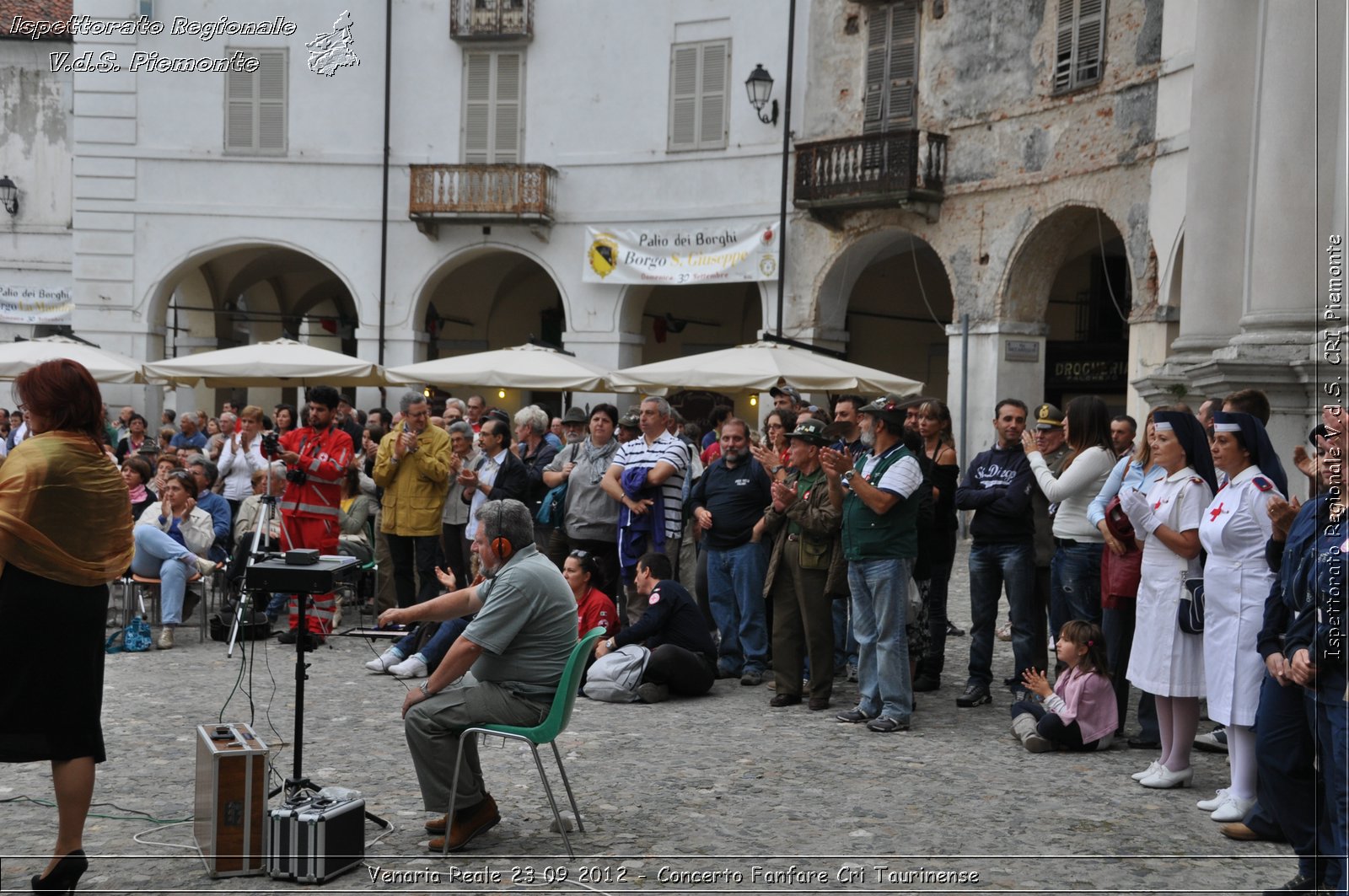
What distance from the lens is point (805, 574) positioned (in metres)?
8.84

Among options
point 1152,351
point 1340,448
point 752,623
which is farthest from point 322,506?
point 1152,351

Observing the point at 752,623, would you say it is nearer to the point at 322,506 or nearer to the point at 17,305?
the point at 322,506

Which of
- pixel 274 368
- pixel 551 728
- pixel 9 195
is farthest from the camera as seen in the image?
pixel 9 195

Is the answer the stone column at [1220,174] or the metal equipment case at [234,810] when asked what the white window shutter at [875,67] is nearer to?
the stone column at [1220,174]

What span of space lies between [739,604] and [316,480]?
149 inches

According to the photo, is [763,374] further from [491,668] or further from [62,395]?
[62,395]

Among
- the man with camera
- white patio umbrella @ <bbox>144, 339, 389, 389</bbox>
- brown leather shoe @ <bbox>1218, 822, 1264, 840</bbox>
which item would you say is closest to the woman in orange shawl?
brown leather shoe @ <bbox>1218, 822, 1264, 840</bbox>

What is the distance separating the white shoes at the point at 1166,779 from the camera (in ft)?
22.5

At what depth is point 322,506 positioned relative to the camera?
11320 millimetres

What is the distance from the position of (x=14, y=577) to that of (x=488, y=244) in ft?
64.4

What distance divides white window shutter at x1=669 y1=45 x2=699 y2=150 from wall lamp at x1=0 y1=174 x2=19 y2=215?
16.8 m

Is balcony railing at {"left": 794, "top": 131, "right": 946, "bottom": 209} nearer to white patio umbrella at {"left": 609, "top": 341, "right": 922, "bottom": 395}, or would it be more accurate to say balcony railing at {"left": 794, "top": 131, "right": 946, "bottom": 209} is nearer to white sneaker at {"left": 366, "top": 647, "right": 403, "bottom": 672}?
white patio umbrella at {"left": 609, "top": 341, "right": 922, "bottom": 395}

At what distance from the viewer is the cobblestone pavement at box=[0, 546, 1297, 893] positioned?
545 centimetres

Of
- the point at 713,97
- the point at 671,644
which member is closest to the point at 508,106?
the point at 713,97
